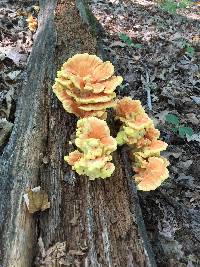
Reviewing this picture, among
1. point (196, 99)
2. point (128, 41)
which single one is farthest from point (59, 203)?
point (128, 41)

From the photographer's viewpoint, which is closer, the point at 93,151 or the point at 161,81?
the point at 93,151

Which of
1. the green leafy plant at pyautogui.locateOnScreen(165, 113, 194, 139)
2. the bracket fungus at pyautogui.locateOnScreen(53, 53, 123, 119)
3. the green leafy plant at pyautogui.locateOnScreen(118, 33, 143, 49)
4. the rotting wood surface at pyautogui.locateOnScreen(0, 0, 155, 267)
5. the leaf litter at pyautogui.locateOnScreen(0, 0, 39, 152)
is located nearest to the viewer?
the rotting wood surface at pyautogui.locateOnScreen(0, 0, 155, 267)

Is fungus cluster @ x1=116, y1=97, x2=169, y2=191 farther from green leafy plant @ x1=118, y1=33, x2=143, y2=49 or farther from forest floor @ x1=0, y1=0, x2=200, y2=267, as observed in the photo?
green leafy plant @ x1=118, y1=33, x2=143, y2=49

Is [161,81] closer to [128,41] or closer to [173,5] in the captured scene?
[128,41]

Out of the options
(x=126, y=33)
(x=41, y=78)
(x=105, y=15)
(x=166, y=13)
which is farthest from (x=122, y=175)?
(x=166, y=13)

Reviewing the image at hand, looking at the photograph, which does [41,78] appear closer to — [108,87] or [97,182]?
[108,87]

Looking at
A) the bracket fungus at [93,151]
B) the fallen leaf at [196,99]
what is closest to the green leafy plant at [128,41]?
the fallen leaf at [196,99]

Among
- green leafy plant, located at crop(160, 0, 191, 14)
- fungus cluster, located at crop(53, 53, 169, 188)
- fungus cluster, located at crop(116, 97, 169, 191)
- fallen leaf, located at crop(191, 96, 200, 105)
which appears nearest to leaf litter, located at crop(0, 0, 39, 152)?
fungus cluster, located at crop(53, 53, 169, 188)
